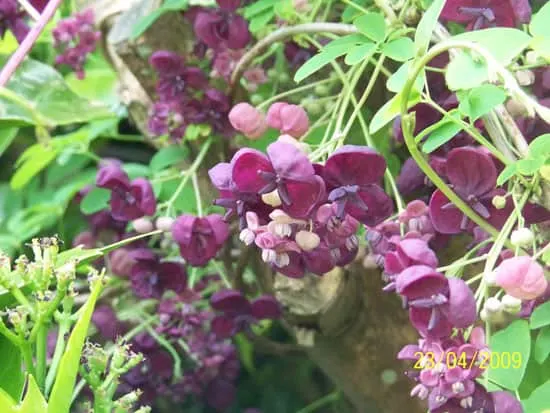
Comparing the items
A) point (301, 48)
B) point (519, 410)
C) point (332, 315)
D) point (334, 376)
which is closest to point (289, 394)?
point (334, 376)

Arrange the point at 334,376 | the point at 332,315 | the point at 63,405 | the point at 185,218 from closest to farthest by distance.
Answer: the point at 63,405
the point at 185,218
the point at 332,315
the point at 334,376

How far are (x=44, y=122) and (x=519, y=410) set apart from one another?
0.62 metres

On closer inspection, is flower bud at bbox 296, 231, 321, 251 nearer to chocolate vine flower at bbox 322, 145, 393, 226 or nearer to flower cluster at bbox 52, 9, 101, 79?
chocolate vine flower at bbox 322, 145, 393, 226

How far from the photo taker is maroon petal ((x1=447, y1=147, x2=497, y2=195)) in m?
0.59

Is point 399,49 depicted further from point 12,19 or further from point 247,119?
point 12,19

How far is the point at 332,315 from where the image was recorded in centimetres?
89

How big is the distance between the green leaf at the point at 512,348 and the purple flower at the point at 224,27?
0.38 metres

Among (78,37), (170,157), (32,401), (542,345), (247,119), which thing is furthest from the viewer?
(78,37)

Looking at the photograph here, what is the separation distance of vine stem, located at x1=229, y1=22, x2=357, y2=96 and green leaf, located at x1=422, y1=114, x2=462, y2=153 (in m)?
0.14

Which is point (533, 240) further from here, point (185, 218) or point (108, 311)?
point (108, 311)

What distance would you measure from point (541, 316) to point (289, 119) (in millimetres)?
228

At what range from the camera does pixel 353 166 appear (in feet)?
1.90

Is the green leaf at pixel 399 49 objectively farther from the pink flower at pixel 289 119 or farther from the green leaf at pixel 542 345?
the green leaf at pixel 542 345

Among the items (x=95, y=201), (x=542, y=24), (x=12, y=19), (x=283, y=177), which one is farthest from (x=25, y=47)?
(x=542, y=24)
